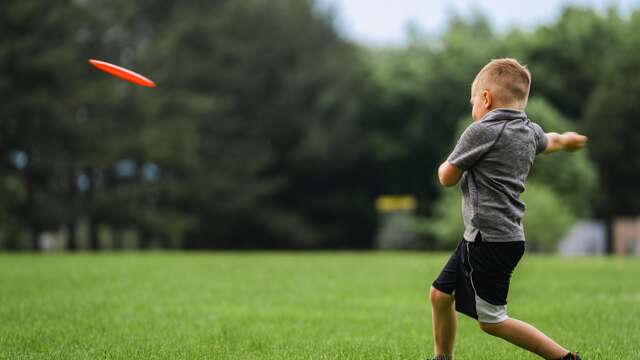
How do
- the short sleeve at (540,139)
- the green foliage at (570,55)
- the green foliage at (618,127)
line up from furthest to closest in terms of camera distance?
the green foliage at (570,55) < the green foliage at (618,127) < the short sleeve at (540,139)

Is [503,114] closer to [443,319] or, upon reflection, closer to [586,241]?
[443,319]

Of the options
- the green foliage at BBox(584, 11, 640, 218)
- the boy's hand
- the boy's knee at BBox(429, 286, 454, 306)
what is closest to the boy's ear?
the boy's hand

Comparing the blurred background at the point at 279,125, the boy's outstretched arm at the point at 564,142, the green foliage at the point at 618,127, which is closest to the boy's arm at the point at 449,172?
the boy's outstretched arm at the point at 564,142

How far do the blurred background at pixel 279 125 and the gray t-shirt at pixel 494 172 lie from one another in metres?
29.8

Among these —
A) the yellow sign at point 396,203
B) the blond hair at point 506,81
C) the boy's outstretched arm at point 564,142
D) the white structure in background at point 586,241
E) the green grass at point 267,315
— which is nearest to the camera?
the blond hair at point 506,81

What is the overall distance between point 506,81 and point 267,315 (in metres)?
4.10

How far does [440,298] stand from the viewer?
4637mm

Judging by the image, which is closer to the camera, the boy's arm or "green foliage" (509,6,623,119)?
the boy's arm

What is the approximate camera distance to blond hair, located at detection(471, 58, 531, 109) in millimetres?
4473

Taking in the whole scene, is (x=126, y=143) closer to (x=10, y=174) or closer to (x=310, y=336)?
(x=10, y=174)

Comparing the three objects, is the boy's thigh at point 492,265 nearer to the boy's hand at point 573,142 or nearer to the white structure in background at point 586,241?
the boy's hand at point 573,142

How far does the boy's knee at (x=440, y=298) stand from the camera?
4.62 meters

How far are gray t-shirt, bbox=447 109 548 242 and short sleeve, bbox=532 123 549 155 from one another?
0.14m

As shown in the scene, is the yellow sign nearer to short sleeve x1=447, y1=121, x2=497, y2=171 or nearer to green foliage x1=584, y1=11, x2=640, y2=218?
green foliage x1=584, y1=11, x2=640, y2=218
